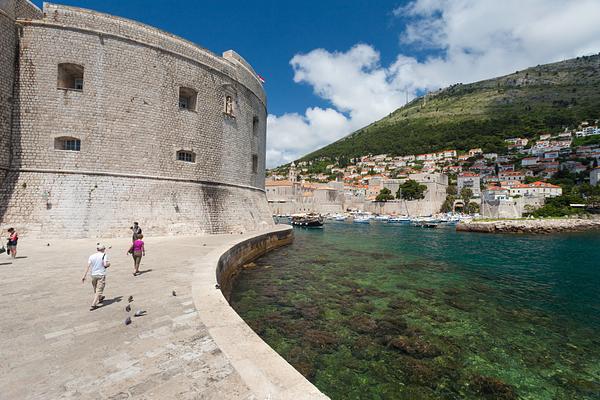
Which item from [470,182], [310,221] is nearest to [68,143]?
[310,221]

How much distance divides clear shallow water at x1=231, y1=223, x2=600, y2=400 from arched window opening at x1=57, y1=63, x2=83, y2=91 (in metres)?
10.5

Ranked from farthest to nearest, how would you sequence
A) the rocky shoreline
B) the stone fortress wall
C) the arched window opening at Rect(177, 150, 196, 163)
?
1. the rocky shoreline
2. the arched window opening at Rect(177, 150, 196, 163)
3. the stone fortress wall

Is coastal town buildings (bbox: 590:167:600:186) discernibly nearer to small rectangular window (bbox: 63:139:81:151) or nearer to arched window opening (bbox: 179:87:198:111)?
arched window opening (bbox: 179:87:198:111)

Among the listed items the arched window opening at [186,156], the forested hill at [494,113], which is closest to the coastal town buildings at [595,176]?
the forested hill at [494,113]

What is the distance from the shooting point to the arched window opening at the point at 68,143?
449 inches

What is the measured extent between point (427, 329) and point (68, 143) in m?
13.9

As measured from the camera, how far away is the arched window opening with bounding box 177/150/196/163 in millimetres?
13995

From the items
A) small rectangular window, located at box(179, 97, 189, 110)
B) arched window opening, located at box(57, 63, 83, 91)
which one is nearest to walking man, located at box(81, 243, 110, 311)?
arched window opening, located at box(57, 63, 83, 91)

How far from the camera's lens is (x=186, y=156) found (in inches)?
563

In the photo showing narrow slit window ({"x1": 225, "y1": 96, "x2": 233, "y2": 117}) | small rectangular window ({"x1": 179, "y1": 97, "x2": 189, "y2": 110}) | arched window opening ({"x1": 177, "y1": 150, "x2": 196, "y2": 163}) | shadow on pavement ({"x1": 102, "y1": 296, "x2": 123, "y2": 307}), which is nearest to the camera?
shadow on pavement ({"x1": 102, "y1": 296, "x2": 123, "y2": 307})

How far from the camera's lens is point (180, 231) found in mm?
12633

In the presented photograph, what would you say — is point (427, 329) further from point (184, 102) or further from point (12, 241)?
point (184, 102)

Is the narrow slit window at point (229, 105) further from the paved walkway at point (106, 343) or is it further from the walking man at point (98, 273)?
the walking man at point (98, 273)

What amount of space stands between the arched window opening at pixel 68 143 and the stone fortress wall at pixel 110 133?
0.26 feet
